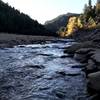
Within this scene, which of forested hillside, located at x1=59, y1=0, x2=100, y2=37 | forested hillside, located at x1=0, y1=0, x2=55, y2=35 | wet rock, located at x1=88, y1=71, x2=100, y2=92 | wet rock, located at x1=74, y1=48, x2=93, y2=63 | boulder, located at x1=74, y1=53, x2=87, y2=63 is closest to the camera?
wet rock, located at x1=88, y1=71, x2=100, y2=92

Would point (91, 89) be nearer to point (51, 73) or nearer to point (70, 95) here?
point (70, 95)

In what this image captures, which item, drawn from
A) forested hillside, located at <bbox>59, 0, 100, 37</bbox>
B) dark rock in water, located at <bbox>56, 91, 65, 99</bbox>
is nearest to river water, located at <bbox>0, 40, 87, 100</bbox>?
dark rock in water, located at <bbox>56, 91, 65, 99</bbox>

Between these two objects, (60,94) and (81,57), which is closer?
(60,94)

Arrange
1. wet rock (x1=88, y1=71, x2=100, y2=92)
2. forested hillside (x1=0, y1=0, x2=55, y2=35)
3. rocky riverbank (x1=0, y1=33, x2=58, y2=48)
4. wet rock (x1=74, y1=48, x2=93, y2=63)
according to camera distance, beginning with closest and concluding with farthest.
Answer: wet rock (x1=88, y1=71, x2=100, y2=92)
wet rock (x1=74, y1=48, x2=93, y2=63)
rocky riverbank (x1=0, y1=33, x2=58, y2=48)
forested hillside (x1=0, y1=0, x2=55, y2=35)

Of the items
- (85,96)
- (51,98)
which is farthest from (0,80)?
(85,96)

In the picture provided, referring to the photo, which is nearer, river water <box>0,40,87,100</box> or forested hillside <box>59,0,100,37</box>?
river water <box>0,40,87,100</box>

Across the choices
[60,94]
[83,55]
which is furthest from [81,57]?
[60,94]

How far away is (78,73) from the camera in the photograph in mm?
17250

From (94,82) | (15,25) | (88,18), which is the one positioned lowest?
(94,82)

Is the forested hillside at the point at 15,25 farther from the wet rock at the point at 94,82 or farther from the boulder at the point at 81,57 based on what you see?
the wet rock at the point at 94,82

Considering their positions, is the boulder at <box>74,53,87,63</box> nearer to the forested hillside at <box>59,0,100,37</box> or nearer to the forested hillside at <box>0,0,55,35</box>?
the forested hillside at <box>0,0,55,35</box>

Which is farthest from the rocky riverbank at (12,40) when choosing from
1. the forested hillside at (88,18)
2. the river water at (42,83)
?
the forested hillside at (88,18)

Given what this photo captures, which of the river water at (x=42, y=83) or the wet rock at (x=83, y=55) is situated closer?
the river water at (x=42, y=83)

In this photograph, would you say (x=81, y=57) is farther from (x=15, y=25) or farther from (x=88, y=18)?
(x=88, y=18)
